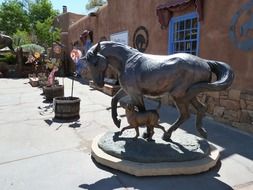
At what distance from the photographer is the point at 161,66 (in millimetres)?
3398

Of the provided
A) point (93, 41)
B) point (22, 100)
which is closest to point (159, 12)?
point (22, 100)

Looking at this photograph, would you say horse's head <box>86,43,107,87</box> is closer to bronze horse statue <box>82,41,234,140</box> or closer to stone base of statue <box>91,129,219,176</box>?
bronze horse statue <box>82,41,234,140</box>

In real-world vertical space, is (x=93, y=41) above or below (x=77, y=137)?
above

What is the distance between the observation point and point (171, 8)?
6.98 metres

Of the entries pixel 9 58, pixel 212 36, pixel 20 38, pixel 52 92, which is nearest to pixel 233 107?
pixel 212 36

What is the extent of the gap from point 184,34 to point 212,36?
46.6 inches

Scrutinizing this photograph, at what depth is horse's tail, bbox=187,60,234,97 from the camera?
10.5ft

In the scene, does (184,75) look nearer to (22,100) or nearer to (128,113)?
(128,113)

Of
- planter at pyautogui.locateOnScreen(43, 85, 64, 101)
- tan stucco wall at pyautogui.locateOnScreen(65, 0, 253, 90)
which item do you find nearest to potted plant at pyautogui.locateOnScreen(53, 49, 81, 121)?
planter at pyautogui.locateOnScreen(43, 85, 64, 101)

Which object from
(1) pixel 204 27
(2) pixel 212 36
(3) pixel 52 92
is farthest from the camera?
(3) pixel 52 92

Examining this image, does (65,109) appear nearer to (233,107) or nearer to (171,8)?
(233,107)

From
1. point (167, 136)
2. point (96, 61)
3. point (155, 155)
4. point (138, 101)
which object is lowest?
point (155, 155)

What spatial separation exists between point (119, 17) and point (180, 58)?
303 inches

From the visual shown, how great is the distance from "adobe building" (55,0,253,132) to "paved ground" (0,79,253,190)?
0.54 metres
